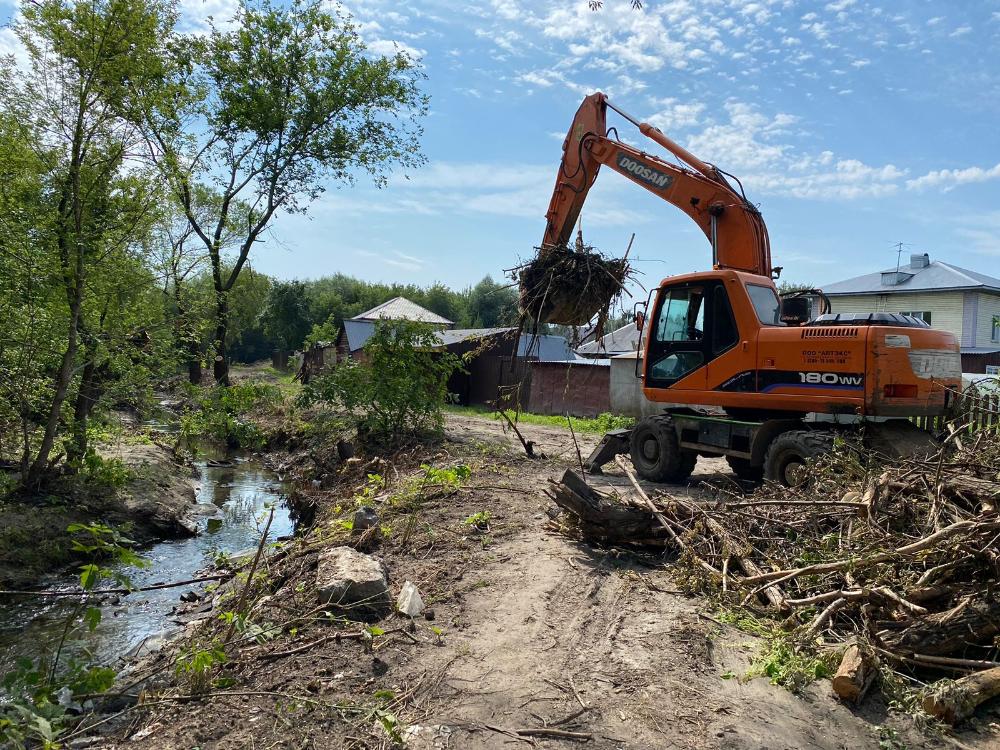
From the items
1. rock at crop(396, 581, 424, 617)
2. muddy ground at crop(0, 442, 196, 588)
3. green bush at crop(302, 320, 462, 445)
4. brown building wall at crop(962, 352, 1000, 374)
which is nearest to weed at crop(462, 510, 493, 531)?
rock at crop(396, 581, 424, 617)

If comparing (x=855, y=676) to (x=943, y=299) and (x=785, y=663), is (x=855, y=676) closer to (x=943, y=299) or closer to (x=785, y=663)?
(x=785, y=663)

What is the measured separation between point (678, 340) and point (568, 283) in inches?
69.3

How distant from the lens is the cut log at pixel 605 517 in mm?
6055

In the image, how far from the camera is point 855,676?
3.70 meters

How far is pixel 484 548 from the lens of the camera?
21.0 feet

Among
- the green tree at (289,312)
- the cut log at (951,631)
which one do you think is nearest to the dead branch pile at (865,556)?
the cut log at (951,631)

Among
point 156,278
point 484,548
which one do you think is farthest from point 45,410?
point 484,548

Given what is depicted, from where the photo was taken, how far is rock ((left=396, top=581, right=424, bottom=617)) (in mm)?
4844

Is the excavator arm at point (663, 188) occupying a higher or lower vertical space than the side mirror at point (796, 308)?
higher

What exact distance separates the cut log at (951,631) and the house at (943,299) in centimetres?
2672

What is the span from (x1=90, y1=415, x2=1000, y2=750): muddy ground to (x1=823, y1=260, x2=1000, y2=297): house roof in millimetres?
28935

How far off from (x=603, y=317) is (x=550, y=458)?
8.65 ft

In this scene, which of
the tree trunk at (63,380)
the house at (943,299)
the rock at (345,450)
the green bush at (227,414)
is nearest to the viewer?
the tree trunk at (63,380)

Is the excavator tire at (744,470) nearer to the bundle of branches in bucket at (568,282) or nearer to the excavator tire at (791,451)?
the excavator tire at (791,451)
